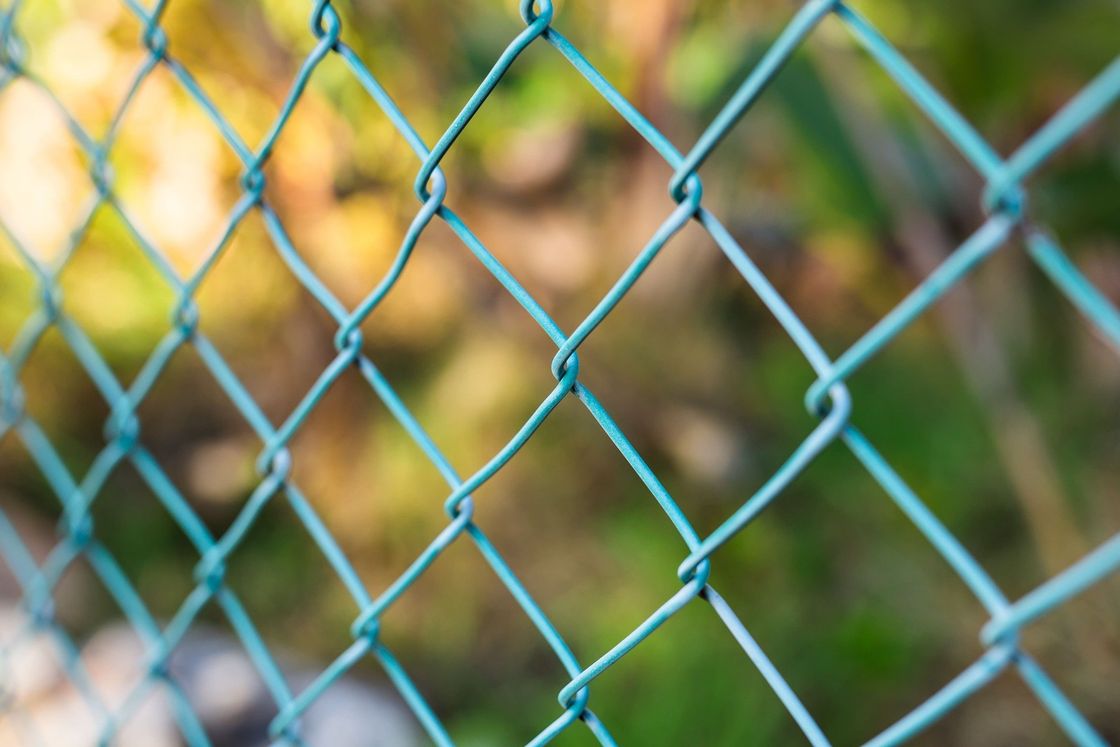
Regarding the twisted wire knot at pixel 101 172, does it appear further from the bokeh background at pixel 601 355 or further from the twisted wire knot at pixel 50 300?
the bokeh background at pixel 601 355

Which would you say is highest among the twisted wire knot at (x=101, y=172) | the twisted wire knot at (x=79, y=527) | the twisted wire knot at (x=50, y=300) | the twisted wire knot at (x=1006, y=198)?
the twisted wire knot at (x=50, y=300)

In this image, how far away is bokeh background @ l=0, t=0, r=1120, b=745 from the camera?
1864mm

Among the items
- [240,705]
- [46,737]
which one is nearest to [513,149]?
[240,705]

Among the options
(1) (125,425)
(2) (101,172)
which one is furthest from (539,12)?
(1) (125,425)

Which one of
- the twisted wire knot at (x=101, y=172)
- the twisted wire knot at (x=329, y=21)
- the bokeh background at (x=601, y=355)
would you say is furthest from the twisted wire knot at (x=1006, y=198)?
the bokeh background at (x=601, y=355)

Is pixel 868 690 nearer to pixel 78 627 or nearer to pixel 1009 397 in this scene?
pixel 1009 397

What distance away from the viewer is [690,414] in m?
2.52

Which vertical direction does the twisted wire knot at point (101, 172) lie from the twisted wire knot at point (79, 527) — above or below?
above

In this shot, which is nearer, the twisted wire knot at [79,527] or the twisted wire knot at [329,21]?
the twisted wire knot at [329,21]

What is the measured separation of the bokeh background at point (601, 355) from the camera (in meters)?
1.86

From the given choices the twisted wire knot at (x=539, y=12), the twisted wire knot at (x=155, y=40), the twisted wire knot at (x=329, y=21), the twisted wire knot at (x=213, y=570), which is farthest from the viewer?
the twisted wire knot at (x=213, y=570)

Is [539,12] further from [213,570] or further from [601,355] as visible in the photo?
[601,355]

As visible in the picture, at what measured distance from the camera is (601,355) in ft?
8.19

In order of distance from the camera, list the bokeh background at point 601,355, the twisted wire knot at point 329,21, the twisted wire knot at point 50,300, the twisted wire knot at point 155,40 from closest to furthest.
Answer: the twisted wire knot at point 329,21
the twisted wire knot at point 155,40
the twisted wire knot at point 50,300
the bokeh background at point 601,355
